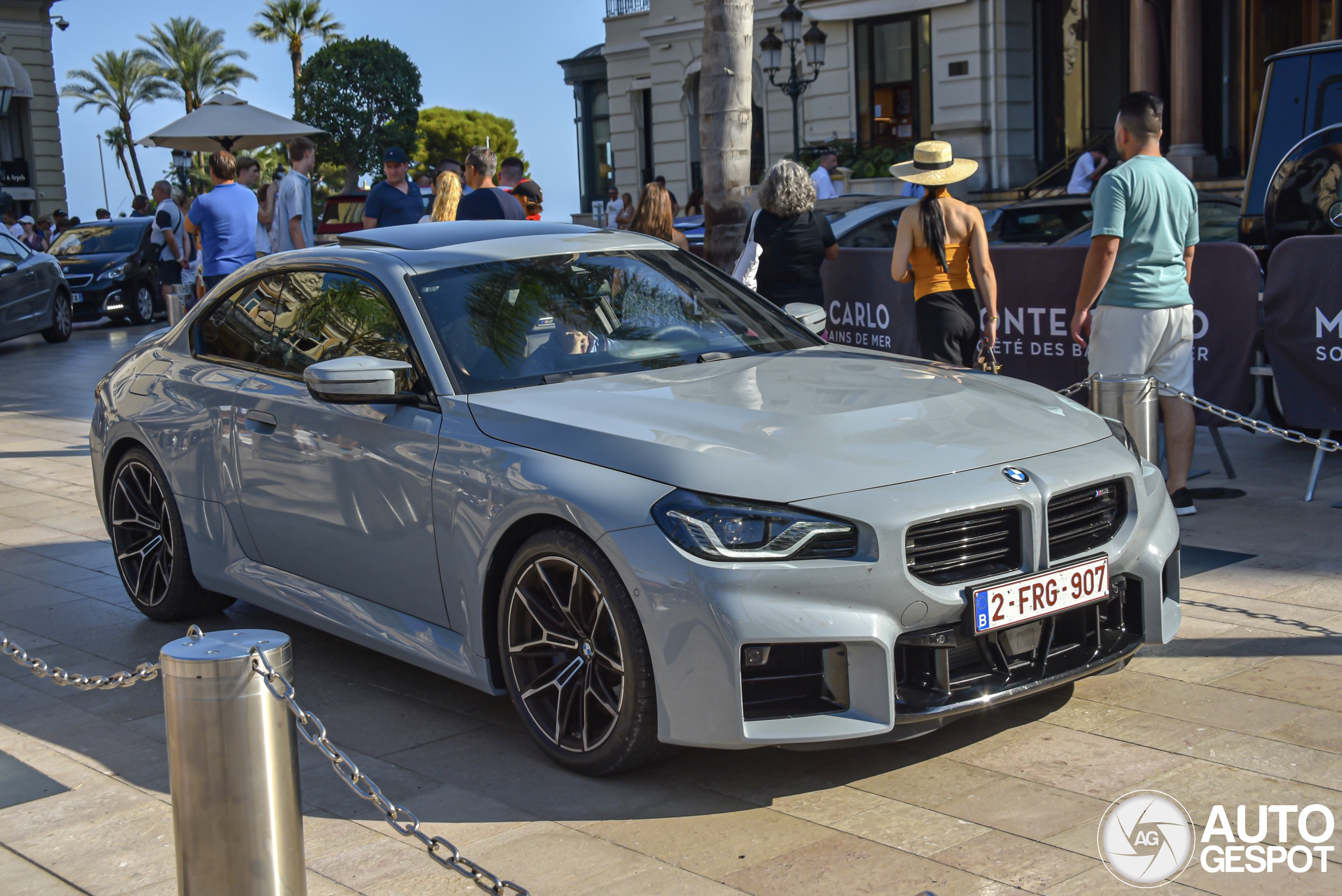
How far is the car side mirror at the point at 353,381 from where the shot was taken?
454 centimetres

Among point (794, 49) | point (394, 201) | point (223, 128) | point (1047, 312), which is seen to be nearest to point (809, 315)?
point (1047, 312)

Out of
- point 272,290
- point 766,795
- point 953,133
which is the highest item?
point 953,133

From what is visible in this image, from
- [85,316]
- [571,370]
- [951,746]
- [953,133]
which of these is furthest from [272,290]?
[953,133]

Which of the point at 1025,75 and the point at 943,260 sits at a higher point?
the point at 1025,75

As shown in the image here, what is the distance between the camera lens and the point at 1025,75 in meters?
29.0

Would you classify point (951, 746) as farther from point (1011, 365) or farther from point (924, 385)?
point (1011, 365)

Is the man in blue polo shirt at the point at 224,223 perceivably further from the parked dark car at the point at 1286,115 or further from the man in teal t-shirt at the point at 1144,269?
the parked dark car at the point at 1286,115

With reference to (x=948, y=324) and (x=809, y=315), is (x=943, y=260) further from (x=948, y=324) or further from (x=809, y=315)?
(x=809, y=315)

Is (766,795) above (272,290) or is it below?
below

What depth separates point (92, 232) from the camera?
74.8 ft

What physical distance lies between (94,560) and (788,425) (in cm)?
479

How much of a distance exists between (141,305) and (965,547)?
2060 cm

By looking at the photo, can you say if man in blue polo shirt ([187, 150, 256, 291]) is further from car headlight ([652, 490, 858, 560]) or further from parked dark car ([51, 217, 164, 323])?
parked dark car ([51, 217, 164, 323])

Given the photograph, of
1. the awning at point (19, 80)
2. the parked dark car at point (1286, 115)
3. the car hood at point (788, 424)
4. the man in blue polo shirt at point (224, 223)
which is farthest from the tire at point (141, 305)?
the awning at point (19, 80)
